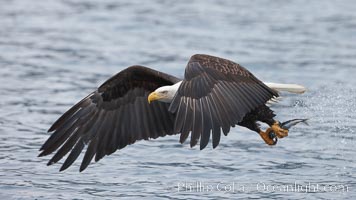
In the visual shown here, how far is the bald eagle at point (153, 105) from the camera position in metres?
7.34

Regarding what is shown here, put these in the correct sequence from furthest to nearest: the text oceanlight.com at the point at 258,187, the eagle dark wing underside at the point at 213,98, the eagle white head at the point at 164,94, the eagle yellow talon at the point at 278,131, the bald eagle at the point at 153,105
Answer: the text oceanlight.com at the point at 258,187 → the eagle yellow talon at the point at 278,131 → the eagle white head at the point at 164,94 → the bald eagle at the point at 153,105 → the eagle dark wing underside at the point at 213,98

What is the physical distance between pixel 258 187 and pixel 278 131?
0.48 metres

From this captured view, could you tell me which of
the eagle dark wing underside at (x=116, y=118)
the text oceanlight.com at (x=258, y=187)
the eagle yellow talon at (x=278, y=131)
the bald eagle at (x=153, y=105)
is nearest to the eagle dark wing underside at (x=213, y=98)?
the bald eagle at (x=153, y=105)

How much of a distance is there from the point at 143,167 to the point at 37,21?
5894 mm

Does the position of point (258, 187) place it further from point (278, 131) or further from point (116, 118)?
point (116, 118)

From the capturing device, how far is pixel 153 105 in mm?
8633

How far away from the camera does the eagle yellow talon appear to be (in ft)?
26.9

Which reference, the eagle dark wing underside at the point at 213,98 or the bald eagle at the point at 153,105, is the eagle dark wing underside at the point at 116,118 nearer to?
the bald eagle at the point at 153,105

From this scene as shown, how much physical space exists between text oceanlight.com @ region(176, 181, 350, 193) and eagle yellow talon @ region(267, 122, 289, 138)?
41 cm

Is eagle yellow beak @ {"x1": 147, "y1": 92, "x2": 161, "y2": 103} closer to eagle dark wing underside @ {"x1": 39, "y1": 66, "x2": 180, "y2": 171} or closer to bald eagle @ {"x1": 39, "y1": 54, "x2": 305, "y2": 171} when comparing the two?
bald eagle @ {"x1": 39, "y1": 54, "x2": 305, "y2": 171}

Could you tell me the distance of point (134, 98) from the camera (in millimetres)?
8586

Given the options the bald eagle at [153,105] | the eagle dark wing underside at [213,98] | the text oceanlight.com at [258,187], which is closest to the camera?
the eagle dark wing underside at [213,98]

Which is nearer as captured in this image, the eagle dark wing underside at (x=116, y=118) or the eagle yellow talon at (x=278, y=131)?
the eagle yellow talon at (x=278, y=131)

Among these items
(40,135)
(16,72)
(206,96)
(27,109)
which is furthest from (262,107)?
(16,72)
